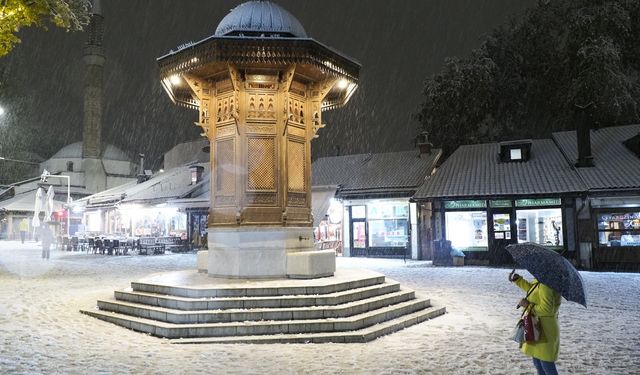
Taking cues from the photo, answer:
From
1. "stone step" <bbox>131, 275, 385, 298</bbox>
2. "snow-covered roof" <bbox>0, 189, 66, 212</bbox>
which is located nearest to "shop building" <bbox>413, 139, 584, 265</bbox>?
"stone step" <bbox>131, 275, 385, 298</bbox>

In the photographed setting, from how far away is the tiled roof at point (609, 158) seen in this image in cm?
1919

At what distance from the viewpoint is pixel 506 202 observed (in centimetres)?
2150

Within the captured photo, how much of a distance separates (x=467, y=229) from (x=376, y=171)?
835cm

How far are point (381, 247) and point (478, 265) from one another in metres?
6.44

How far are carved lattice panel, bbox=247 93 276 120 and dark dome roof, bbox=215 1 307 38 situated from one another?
4.48 ft

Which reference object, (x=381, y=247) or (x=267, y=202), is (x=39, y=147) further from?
(x=267, y=202)

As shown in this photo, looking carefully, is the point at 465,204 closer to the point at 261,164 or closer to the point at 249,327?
the point at 261,164

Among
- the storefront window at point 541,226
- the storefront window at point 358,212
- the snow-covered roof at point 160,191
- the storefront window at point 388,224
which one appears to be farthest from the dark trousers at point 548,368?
the snow-covered roof at point 160,191

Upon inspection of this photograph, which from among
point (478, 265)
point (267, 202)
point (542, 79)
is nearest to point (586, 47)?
point (542, 79)

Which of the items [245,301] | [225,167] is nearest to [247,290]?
[245,301]

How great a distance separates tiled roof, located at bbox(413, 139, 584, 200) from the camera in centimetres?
2073

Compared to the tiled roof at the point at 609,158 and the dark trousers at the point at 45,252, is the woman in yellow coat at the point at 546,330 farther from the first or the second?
the dark trousers at the point at 45,252

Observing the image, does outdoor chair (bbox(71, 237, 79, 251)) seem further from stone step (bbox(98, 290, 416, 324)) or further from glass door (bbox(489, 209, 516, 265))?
stone step (bbox(98, 290, 416, 324))

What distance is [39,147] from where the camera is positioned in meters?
67.0
